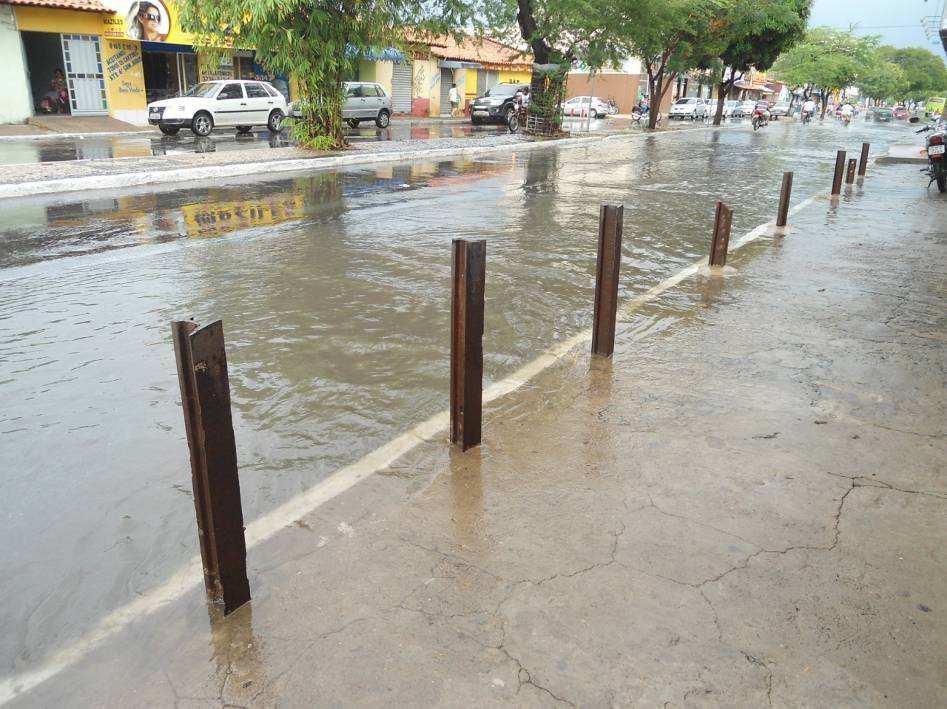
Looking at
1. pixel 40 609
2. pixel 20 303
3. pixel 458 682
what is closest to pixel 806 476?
pixel 458 682

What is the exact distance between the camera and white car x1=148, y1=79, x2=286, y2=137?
20922 mm

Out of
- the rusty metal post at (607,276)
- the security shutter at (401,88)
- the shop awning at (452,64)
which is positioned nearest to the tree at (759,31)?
the shop awning at (452,64)

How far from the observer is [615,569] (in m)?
2.79

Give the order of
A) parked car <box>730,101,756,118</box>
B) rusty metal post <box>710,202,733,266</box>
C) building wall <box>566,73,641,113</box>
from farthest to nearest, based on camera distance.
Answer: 1. parked car <box>730,101,756,118</box>
2. building wall <box>566,73,641,113</box>
3. rusty metal post <box>710,202,733,266</box>

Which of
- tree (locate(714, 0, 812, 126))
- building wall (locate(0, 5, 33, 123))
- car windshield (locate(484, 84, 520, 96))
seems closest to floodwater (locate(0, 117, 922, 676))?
building wall (locate(0, 5, 33, 123))

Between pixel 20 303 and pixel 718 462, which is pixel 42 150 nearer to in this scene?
pixel 20 303

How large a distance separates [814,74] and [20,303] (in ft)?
289

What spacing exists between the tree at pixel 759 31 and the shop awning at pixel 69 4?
25.3 meters

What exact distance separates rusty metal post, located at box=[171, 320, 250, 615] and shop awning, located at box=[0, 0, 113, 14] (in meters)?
25.2

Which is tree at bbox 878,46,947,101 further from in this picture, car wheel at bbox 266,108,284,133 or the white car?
the white car

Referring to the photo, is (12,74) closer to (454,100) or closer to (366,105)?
(366,105)

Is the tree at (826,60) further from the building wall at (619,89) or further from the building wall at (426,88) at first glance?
the building wall at (426,88)

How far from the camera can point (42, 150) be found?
17562 millimetres

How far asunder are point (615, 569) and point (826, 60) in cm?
9130
